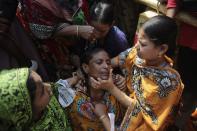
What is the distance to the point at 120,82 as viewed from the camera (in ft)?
9.20

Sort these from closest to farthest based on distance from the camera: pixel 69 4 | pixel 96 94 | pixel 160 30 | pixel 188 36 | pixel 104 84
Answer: pixel 160 30
pixel 104 84
pixel 96 94
pixel 69 4
pixel 188 36

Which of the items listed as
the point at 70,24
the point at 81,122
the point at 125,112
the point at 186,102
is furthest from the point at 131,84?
the point at 186,102

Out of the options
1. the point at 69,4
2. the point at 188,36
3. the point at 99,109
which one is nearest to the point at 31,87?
the point at 99,109

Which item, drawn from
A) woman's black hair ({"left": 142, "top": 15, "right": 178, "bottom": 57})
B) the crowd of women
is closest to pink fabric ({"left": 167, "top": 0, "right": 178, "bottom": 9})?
the crowd of women

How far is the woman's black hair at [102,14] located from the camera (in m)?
3.01

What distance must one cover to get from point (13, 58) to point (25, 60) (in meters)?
0.12

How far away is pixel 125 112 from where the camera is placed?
2.83m

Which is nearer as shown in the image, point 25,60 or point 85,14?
point 25,60

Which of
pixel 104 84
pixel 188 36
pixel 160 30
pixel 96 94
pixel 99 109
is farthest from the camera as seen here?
pixel 188 36

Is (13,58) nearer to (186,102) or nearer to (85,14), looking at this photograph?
(85,14)

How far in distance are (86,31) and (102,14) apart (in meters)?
0.21

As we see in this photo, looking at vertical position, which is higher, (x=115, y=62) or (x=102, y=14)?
(x=102, y=14)

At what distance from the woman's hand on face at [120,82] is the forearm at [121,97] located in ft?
0.54

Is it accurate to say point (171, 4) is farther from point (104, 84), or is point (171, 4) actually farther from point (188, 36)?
point (104, 84)
